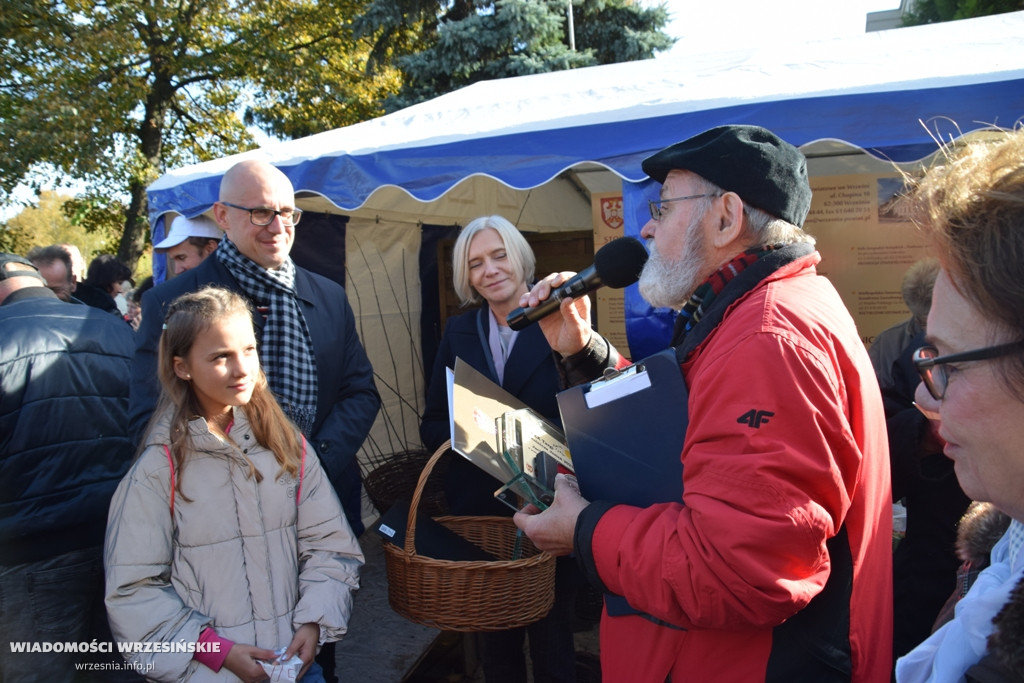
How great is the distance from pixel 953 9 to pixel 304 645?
1331 cm

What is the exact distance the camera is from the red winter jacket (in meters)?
1.17

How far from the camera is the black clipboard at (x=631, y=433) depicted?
139cm

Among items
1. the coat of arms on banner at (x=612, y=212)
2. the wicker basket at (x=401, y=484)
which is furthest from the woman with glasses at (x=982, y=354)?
the coat of arms on banner at (x=612, y=212)

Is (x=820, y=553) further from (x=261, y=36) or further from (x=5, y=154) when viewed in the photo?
(x=261, y=36)

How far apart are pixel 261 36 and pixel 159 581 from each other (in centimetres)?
1659

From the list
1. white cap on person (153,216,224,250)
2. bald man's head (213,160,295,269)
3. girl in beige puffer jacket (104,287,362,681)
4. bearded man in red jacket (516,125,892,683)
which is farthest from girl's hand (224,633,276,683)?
white cap on person (153,216,224,250)

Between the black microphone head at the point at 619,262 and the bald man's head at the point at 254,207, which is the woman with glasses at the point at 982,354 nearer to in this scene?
the black microphone head at the point at 619,262

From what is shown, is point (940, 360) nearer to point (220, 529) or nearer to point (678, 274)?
point (678, 274)

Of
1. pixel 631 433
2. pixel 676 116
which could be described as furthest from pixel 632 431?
pixel 676 116

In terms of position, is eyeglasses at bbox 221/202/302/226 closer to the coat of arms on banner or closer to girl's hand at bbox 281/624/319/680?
girl's hand at bbox 281/624/319/680

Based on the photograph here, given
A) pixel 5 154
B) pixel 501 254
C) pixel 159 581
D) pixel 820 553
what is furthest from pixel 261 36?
pixel 820 553

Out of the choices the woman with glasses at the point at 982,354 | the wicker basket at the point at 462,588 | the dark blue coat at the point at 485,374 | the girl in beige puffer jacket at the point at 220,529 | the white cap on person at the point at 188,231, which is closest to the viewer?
the woman with glasses at the point at 982,354

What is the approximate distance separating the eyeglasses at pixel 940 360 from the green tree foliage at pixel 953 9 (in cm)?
1179

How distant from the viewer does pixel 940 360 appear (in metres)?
0.92
